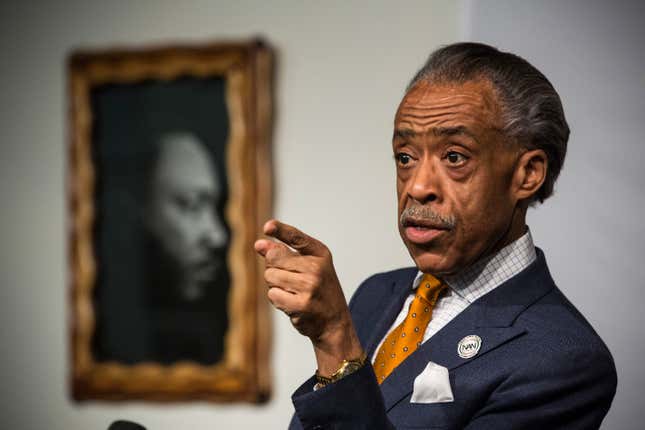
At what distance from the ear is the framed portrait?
112cm

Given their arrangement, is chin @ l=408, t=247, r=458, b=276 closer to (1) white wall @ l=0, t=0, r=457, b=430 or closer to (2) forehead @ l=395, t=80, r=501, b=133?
(2) forehead @ l=395, t=80, r=501, b=133

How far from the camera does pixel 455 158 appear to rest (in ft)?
Answer: 3.43

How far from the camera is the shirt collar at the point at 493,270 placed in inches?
43.6

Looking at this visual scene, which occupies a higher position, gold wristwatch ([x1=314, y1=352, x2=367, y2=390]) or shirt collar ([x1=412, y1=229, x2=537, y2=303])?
shirt collar ([x1=412, y1=229, x2=537, y2=303])

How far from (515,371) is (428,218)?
260 mm

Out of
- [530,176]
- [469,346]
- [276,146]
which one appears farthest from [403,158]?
[276,146]

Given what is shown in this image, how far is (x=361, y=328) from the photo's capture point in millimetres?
1322

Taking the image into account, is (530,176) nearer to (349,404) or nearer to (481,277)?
(481,277)

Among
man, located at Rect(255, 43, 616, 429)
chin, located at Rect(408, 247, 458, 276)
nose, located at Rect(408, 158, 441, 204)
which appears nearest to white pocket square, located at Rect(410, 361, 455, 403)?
man, located at Rect(255, 43, 616, 429)

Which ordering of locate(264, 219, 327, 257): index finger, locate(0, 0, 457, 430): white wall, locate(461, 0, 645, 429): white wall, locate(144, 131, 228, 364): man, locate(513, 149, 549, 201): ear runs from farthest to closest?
1. locate(144, 131, 228, 364): man
2. locate(0, 0, 457, 430): white wall
3. locate(461, 0, 645, 429): white wall
4. locate(513, 149, 549, 201): ear
5. locate(264, 219, 327, 257): index finger

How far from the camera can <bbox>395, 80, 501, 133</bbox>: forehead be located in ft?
3.36

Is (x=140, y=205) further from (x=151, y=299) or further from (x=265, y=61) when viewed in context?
(x=265, y=61)

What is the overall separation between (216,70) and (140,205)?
513mm

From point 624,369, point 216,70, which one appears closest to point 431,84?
point 624,369
